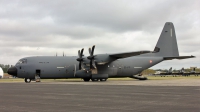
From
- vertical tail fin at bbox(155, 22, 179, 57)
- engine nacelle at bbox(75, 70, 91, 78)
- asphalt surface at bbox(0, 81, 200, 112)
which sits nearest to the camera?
asphalt surface at bbox(0, 81, 200, 112)

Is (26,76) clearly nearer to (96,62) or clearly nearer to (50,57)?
(50,57)

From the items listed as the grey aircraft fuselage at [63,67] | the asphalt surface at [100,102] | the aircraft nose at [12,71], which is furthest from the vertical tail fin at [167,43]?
the asphalt surface at [100,102]

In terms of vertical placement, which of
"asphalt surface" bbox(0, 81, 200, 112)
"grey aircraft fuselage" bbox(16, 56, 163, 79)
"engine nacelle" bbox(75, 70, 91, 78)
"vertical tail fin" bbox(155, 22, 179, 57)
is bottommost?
"asphalt surface" bbox(0, 81, 200, 112)

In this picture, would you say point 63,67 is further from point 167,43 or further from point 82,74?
point 167,43

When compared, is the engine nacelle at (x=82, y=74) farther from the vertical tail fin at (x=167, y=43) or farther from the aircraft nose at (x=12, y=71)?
the vertical tail fin at (x=167, y=43)

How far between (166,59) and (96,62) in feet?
43.6

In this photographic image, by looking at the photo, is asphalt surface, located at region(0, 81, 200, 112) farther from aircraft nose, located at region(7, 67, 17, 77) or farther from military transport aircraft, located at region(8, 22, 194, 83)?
aircraft nose, located at region(7, 67, 17, 77)

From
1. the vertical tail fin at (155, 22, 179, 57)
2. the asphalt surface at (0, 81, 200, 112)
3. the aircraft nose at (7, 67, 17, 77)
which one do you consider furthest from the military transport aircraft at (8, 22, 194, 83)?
the asphalt surface at (0, 81, 200, 112)

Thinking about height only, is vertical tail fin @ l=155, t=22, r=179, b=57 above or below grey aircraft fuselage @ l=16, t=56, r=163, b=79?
above

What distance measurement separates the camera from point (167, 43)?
4384 cm

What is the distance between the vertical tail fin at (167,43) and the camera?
43.7m

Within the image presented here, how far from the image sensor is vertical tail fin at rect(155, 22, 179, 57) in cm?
4372

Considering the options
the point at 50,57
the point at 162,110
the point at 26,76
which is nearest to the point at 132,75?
the point at 50,57

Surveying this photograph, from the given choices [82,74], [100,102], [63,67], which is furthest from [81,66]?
[100,102]
